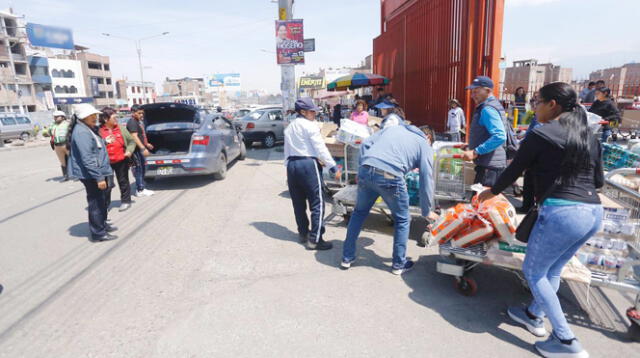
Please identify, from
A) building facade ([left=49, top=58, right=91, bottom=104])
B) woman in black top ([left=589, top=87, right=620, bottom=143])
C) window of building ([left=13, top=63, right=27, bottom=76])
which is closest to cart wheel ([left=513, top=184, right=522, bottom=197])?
woman in black top ([left=589, top=87, right=620, bottom=143])

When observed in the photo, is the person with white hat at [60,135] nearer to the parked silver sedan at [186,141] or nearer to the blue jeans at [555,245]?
the parked silver sedan at [186,141]

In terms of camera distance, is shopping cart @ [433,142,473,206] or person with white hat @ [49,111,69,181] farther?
person with white hat @ [49,111,69,181]

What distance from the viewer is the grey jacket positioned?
180 inches

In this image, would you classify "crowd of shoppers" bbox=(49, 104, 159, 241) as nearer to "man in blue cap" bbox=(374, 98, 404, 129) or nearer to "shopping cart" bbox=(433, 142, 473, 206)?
"man in blue cap" bbox=(374, 98, 404, 129)

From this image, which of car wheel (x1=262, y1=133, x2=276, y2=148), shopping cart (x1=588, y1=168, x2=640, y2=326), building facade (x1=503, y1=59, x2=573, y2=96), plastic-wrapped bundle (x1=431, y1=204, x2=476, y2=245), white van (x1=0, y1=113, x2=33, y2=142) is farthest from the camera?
building facade (x1=503, y1=59, x2=573, y2=96)

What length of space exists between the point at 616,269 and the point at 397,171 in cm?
187

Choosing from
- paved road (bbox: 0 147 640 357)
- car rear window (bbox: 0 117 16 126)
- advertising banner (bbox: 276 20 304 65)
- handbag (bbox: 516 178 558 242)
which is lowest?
paved road (bbox: 0 147 640 357)

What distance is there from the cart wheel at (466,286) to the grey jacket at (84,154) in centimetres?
442

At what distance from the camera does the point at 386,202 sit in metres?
3.64

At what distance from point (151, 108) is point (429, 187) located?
7164mm

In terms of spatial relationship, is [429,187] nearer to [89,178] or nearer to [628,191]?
[628,191]

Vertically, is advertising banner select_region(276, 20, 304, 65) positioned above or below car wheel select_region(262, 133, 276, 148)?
above

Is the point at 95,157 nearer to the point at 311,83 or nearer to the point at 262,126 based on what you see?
the point at 262,126

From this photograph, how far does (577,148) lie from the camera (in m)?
2.25
